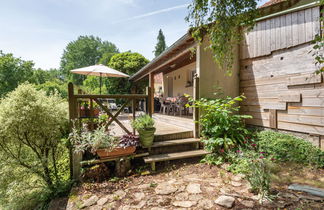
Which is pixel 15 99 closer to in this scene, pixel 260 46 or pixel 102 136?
pixel 102 136

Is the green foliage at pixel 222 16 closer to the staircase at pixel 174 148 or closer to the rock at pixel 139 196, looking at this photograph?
the staircase at pixel 174 148

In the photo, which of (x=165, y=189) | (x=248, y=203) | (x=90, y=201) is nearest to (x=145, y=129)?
(x=165, y=189)

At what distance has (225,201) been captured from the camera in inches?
84.9

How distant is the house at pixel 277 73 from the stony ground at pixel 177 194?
1.54m

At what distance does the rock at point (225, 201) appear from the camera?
6.87 ft


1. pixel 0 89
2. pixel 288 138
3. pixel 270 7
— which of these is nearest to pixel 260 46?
pixel 270 7

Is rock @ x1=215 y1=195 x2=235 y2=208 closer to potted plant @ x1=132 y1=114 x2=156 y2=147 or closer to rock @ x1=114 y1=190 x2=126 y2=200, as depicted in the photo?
rock @ x1=114 y1=190 x2=126 y2=200

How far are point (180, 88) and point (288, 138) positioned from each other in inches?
242

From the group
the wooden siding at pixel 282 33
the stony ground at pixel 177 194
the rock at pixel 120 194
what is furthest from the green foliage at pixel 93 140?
the wooden siding at pixel 282 33

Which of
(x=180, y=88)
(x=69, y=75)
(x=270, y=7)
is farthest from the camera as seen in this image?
(x=69, y=75)

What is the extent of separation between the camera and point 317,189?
7.72 ft

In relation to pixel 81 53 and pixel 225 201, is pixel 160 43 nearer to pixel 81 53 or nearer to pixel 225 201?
pixel 81 53

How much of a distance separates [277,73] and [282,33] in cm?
109

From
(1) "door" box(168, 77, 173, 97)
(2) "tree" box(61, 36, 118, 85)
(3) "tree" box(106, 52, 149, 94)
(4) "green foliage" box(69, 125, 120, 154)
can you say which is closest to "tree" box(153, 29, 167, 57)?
(2) "tree" box(61, 36, 118, 85)
